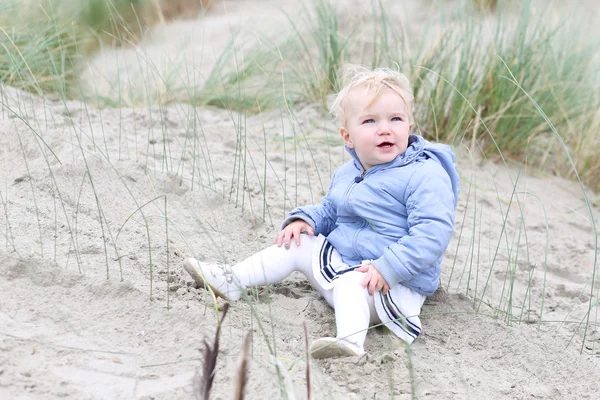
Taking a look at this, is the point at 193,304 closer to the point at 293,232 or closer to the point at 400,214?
the point at 293,232

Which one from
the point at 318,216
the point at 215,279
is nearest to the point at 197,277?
the point at 215,279

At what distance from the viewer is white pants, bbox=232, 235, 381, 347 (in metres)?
2.24

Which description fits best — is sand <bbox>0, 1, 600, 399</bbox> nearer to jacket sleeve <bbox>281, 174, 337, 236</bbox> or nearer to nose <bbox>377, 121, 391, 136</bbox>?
jacket sleeve <bbox>281, 174, 337, 236</bbox>

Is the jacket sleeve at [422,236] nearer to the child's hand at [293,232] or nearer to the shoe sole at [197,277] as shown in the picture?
the child's hand at [293,232]

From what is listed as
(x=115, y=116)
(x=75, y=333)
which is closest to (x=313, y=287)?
(x=75, y=333)

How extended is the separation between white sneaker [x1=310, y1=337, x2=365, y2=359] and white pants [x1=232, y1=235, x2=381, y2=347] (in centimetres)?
2

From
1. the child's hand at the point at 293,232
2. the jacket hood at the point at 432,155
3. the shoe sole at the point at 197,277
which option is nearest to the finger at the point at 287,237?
the child's hand at the point at 293,232

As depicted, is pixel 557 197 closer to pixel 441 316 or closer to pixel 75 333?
pixel 441 316

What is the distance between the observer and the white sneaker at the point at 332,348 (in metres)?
2.11

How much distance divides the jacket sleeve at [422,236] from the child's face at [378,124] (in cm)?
16

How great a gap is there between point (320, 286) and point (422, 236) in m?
0.37

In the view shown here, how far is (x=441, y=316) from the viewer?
257cm

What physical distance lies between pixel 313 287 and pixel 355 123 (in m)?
0.57

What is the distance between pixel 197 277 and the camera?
2.47 metres
